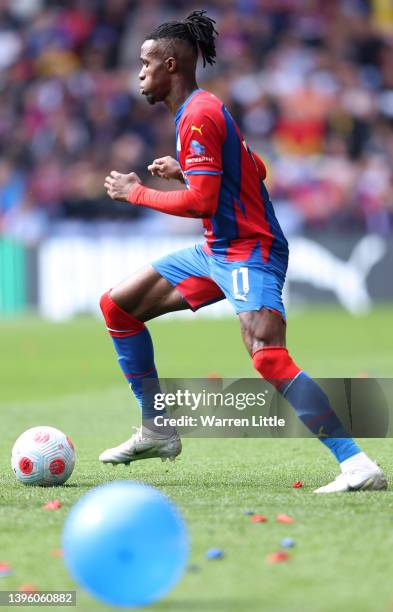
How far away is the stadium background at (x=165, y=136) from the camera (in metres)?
20.0

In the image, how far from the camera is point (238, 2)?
949 inches

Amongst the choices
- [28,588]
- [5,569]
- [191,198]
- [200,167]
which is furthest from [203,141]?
[28,588]

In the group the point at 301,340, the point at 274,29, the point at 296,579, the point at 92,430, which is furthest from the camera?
the point at 274,29

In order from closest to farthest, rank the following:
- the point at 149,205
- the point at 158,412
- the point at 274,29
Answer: the point at 149,205 → the point at 158,412 → the point at 274,29

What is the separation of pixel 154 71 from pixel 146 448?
2.04 m

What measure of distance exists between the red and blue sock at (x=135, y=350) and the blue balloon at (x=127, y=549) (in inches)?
112

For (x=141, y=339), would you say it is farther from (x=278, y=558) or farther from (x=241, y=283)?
(x=278, y=558)

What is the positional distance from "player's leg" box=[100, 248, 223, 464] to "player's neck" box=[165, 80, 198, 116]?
2.56 feet

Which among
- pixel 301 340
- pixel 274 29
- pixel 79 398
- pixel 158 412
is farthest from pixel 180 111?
A: pixel 274 29

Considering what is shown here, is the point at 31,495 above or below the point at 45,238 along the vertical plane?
below

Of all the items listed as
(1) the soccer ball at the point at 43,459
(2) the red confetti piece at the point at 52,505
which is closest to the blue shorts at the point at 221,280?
(1) the soccer ball at the point at 43,459

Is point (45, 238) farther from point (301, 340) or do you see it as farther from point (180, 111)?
point (180, 111)

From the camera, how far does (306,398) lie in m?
5.89

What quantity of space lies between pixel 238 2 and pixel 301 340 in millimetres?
10546
